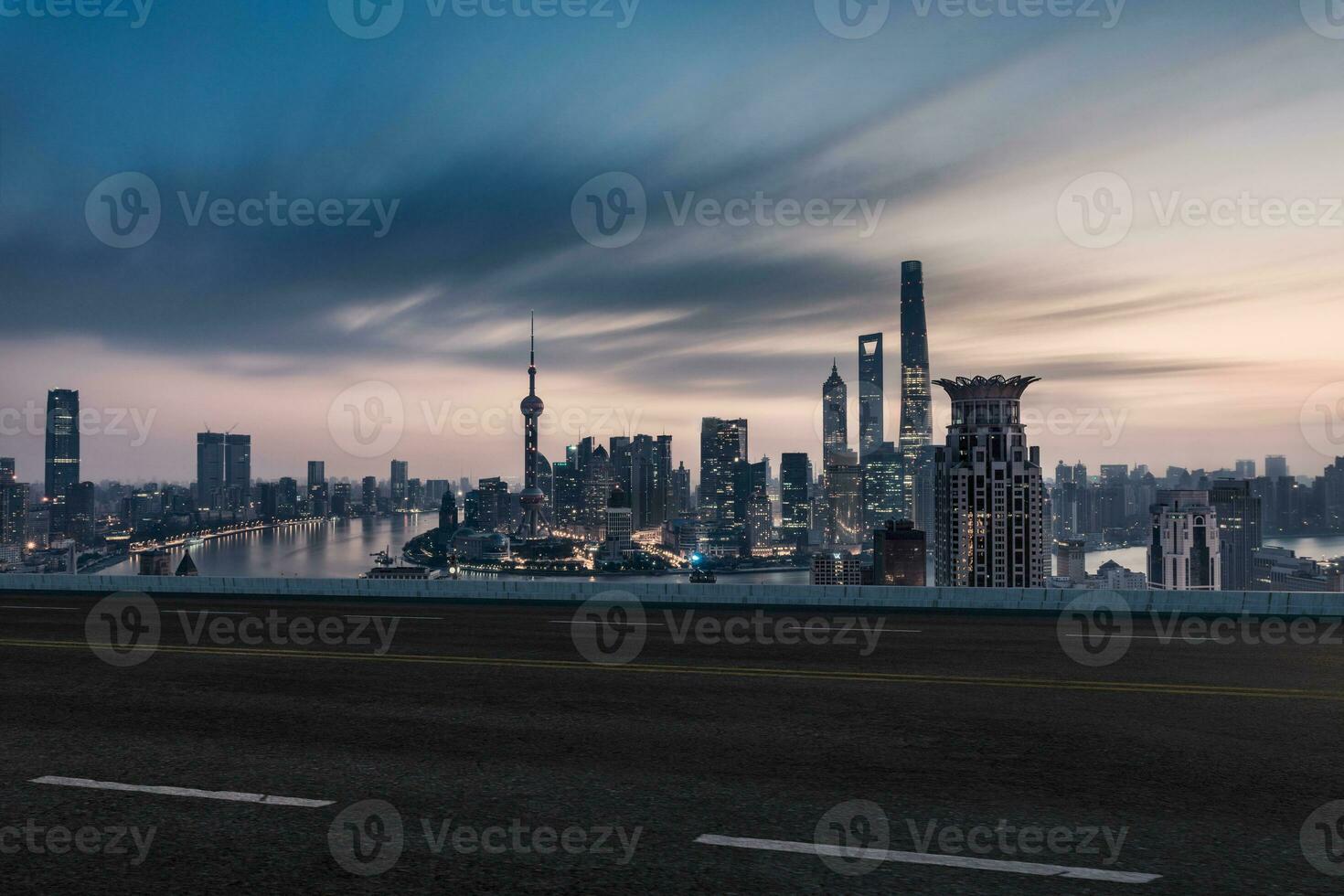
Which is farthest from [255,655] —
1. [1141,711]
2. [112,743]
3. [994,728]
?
[1141,711]

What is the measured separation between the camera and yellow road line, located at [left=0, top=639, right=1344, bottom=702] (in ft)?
31.6

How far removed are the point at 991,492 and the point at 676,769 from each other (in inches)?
5065

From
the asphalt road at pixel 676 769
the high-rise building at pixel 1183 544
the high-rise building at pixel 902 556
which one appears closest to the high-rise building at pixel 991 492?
the high-rise building at pixel 902 556

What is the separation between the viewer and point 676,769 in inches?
264

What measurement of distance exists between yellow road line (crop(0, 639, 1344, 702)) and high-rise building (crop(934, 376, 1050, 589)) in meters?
120

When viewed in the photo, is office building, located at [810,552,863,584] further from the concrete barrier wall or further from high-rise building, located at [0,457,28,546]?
high-rise building, located at [0,457,28,546]

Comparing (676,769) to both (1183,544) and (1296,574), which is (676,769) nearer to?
(1183,544)

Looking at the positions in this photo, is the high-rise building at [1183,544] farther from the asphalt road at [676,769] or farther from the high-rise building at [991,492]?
the asphalt road at [676,769]

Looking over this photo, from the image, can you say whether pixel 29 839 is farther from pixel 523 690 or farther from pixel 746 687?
pixel 746 687

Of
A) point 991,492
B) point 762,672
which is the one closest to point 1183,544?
point 991,492

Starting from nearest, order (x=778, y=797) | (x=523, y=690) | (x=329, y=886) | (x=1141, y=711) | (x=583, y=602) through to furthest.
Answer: (x=329, y=886) → (x=778, y=797) → (x=1141, y=711) → (x=523, y=690) → (x=583, y=602)

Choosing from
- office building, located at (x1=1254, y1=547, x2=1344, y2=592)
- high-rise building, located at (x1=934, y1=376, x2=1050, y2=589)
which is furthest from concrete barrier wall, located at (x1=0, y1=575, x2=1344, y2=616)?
office building, located at (x1=1254, y1=547, x2=1344, y2=592)

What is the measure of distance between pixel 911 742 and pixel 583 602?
1270cm

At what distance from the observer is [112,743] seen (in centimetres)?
761
